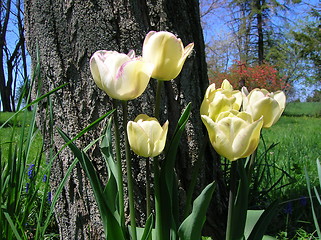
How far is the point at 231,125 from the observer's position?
21.9 inches

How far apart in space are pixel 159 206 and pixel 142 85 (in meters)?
0.26

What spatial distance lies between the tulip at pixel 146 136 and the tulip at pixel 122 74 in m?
0.06

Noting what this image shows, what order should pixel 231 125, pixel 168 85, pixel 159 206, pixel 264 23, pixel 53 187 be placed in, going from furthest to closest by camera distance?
pixel 264 23
pixel 53 187
pixel 168 85
pixel 159 206
pixel 231 125

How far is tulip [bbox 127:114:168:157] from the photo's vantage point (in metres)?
0.59

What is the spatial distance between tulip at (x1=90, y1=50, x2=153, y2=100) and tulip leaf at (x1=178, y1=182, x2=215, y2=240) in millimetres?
236

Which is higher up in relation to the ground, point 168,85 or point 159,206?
point 168,85

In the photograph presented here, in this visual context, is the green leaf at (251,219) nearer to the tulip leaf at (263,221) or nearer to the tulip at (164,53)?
the tulip leaf at (263,221)

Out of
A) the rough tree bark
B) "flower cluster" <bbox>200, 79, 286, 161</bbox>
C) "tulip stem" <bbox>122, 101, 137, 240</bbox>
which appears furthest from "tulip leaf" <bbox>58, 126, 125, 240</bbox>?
the rough tree bark

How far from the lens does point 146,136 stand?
0.59 meters

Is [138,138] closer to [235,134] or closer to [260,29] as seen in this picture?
[235,134]

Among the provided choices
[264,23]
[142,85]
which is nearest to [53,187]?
[142,85]

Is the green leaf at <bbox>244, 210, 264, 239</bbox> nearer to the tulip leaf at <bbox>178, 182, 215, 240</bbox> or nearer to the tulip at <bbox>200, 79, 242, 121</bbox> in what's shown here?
the tulip leaf at <bbox>178, 182, 215, 240</bbox>

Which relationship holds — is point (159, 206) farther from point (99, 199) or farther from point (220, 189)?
point (220, 189)

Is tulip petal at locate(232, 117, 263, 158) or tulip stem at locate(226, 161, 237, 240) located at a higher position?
tulip petal at locate(232, 117, 263, 158)
